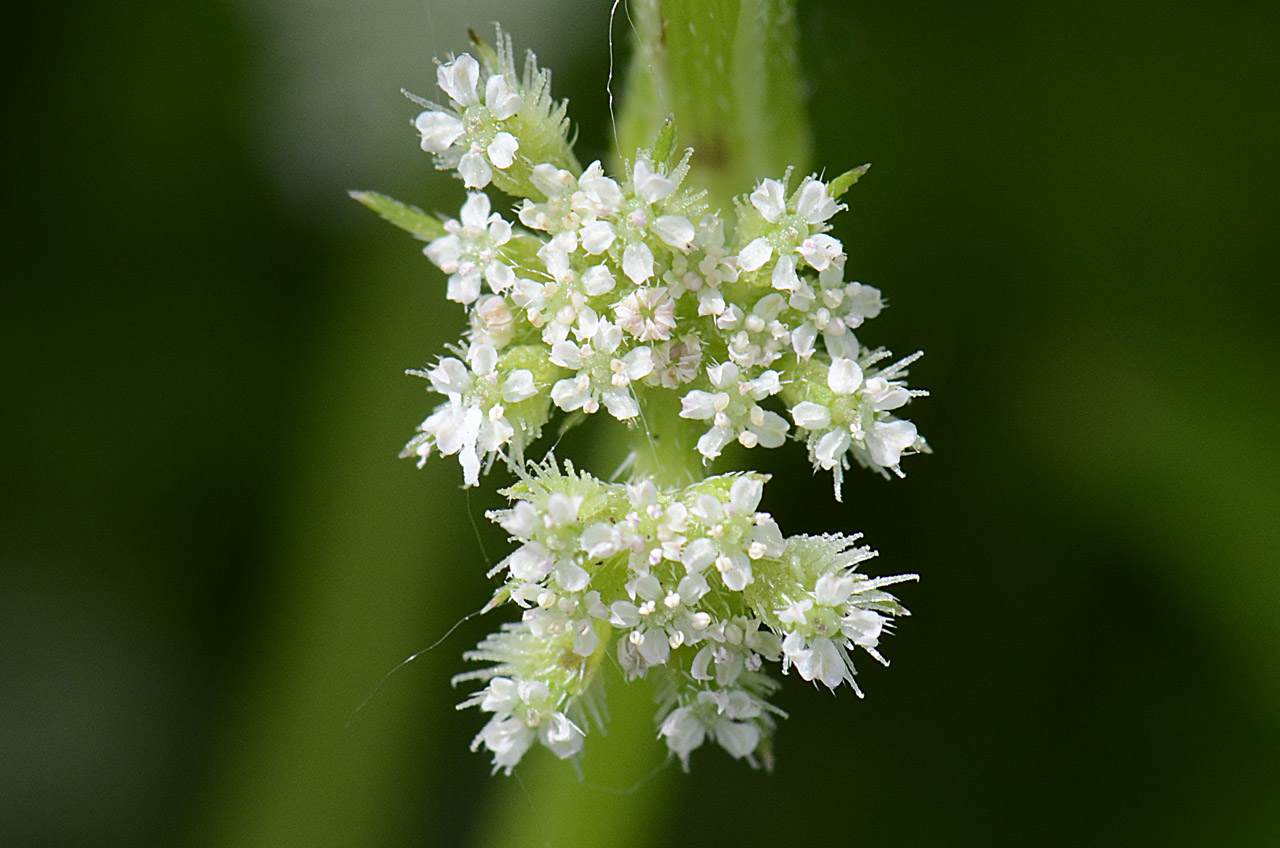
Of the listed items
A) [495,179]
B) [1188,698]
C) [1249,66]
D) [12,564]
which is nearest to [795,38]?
[495,179]

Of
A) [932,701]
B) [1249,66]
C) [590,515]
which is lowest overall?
[932,701]

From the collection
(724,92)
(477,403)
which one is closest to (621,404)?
(477,403)

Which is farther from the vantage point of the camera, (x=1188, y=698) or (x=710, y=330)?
(x=1188, y=698)

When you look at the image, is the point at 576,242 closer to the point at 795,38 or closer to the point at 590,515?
the point at 590,515

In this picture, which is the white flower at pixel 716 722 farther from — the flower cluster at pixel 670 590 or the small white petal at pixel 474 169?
the small white petal at pixel 474 169

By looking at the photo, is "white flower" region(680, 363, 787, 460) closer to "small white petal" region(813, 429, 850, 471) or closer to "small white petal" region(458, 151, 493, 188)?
"small white petal" region(813, 429, 850, 471)

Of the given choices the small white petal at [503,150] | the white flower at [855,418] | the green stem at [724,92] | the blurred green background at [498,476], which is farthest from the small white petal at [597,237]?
the blurred green background at [498,476]

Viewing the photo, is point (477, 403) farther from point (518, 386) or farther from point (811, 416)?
point (811, 416)

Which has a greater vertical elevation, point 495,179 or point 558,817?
point 495,179
